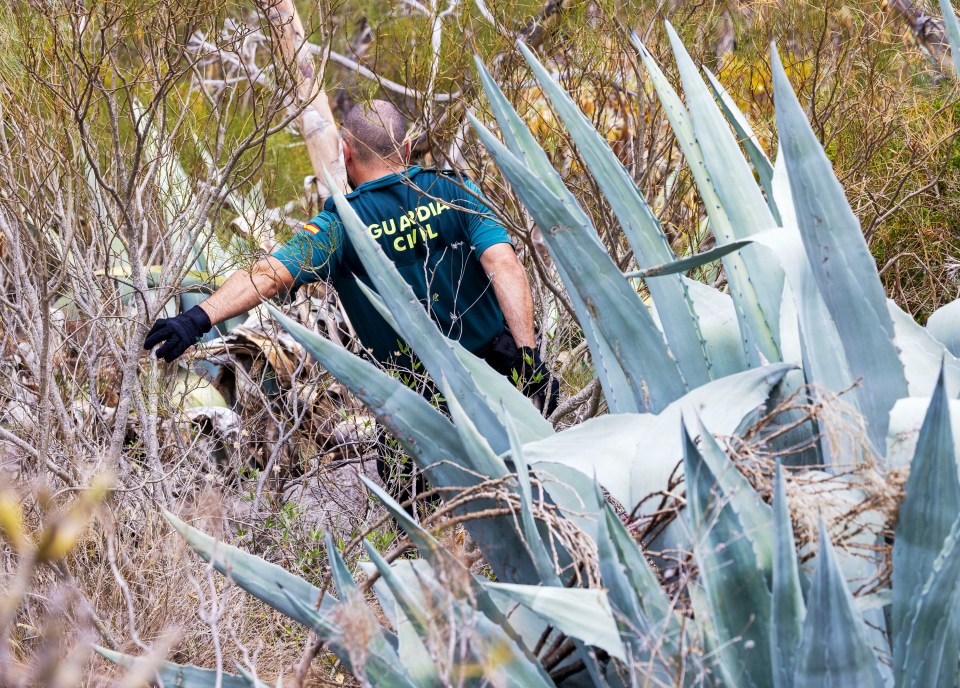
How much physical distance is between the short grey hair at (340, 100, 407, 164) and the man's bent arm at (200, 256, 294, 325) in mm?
697

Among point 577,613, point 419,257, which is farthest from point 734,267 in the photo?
point 419,257

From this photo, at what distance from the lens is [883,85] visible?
3832mm

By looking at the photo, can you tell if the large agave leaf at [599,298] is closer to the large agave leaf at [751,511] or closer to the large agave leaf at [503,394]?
the large agave leaf at [503,394]

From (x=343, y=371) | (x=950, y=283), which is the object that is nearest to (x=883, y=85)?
(x=950, y=283)

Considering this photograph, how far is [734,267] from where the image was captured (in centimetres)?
199

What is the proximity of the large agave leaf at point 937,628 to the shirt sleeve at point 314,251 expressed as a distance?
8.14 feet

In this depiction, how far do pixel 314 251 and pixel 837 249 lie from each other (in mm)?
2383

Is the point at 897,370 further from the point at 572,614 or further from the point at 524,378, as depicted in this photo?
the point at 524,378

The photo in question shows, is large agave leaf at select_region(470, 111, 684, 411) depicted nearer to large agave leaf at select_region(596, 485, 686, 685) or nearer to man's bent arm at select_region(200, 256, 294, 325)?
large agave leaf at select_region(596, 485, 686, 685)

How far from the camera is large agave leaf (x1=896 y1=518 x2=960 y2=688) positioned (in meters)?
1.33

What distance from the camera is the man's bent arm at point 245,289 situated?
3.42 m

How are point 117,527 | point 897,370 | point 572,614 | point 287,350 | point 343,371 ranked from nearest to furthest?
point 572,614 < point 897,370 < point 343,371 < point 117,527 < point 287,350

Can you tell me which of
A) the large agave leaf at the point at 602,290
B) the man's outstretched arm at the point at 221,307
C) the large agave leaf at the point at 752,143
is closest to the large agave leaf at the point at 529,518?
the large agave leaf at the point at 602,290

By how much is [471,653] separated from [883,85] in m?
3.11
